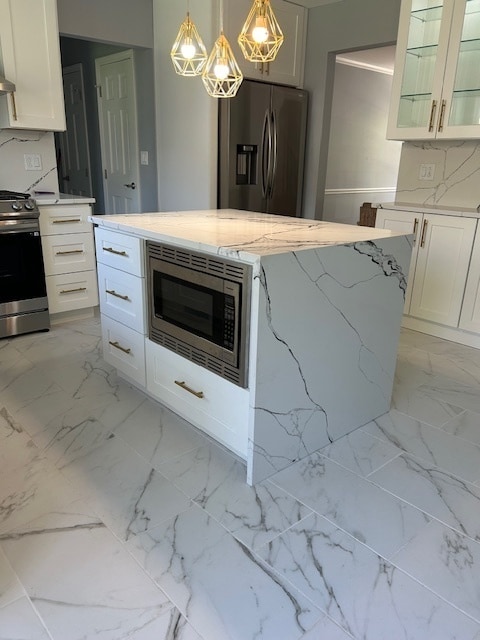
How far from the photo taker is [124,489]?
6.13ft

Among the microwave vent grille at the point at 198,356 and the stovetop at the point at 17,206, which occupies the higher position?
the stovetop at the point at 17,206

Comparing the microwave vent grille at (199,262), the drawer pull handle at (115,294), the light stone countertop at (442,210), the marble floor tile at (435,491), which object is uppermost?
the light stone countertop at (442,210)

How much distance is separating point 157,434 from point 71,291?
1.86m

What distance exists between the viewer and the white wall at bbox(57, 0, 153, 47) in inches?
150

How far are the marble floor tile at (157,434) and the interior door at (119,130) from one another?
9.94 feet

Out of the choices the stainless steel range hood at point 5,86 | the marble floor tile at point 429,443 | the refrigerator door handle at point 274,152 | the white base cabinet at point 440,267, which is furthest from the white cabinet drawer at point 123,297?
the refrigerator door handle at point 274,152

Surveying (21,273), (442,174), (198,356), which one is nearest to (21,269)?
(21,273)

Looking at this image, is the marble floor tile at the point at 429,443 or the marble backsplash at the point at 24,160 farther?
the marble backsplash at the point at 24,160

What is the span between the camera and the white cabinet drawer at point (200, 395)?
6.31ft

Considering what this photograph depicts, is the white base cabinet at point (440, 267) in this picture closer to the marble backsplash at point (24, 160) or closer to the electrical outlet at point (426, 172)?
the electrical outlet at point (426, 172)

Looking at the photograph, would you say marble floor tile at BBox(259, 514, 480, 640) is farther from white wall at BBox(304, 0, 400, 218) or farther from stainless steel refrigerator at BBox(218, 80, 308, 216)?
white wall at BBox(304, 0, 400, 218)

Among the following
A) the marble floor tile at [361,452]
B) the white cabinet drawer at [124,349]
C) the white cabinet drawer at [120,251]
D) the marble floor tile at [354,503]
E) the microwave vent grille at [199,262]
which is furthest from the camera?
the white cabinet drawer at [124,349]

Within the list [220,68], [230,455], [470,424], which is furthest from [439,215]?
[230,455]

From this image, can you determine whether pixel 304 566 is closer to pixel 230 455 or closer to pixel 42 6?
pixel 230 455
